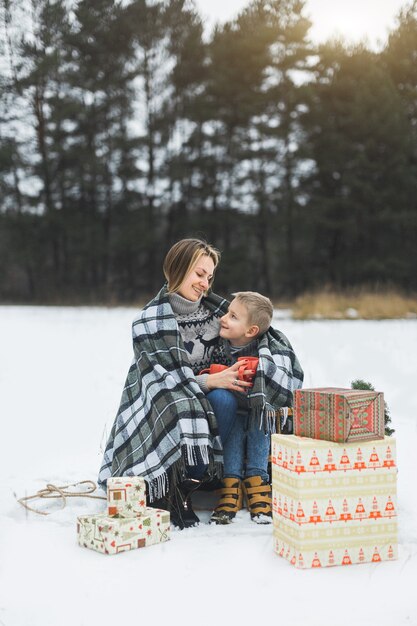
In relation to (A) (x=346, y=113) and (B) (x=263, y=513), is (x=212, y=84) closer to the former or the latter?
(A) (x=346, y=113)

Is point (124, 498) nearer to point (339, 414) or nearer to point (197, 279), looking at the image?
point (339, 414)

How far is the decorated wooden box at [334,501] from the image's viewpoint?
3.05 m

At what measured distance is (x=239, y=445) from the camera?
12.5ft

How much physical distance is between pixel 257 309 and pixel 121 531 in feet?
4.13

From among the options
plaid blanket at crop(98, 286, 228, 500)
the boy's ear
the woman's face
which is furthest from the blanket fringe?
the woman's face

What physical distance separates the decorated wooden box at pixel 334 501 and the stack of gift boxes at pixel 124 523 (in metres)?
0.55

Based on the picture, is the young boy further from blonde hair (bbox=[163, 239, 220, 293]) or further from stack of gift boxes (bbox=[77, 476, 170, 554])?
stack of gift boxes (bbox=[77, 476, 170, 554])

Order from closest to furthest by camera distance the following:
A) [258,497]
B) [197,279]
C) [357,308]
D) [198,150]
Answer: [258,497] → [197,279] → [357,308] → [198,150]

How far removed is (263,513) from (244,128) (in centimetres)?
1900

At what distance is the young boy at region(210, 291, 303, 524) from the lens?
12.2 feet

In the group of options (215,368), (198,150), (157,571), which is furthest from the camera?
(198,150)

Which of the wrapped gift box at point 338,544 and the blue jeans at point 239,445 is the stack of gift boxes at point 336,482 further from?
the blue jeans at point 239,445

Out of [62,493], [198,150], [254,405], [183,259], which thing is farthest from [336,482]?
[198,150]

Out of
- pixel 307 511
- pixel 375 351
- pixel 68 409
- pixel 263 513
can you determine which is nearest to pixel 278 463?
pixel 307 511
